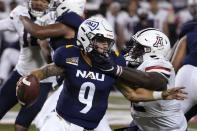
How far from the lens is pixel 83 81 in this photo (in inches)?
138

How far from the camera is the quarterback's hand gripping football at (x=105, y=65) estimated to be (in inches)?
134

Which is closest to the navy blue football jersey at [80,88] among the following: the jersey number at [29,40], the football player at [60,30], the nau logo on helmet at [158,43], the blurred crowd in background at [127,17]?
the nau logo on helmet at [158,43]

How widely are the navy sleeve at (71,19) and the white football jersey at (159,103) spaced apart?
0.88 m

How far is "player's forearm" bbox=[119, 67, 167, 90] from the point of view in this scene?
353 cm

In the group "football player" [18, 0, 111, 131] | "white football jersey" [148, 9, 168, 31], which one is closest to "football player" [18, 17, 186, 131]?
"football player" [18, 0, 111, 131]

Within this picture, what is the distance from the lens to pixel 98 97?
3.56 metres

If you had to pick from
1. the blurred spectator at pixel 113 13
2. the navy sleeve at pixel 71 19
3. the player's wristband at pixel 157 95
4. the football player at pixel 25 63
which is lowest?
the blurred spectator at pixel 113 13

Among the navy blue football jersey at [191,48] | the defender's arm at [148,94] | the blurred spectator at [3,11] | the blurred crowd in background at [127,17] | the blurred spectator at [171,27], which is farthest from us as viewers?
the blurred spectator at [171,27]

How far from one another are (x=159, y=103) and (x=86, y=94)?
0.62 metres

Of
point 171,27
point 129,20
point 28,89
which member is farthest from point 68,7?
point 171,27

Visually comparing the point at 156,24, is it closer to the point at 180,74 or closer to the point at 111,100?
the point at 111,100

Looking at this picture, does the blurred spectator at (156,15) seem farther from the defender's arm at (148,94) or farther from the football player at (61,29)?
the defender's arm at (148,94)

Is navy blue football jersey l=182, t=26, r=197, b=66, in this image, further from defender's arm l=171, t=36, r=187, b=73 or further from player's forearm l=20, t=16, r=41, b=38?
player's forearm l=20, t=16, r=41, b=38

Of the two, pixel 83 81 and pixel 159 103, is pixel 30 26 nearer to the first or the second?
pixel 83 81
